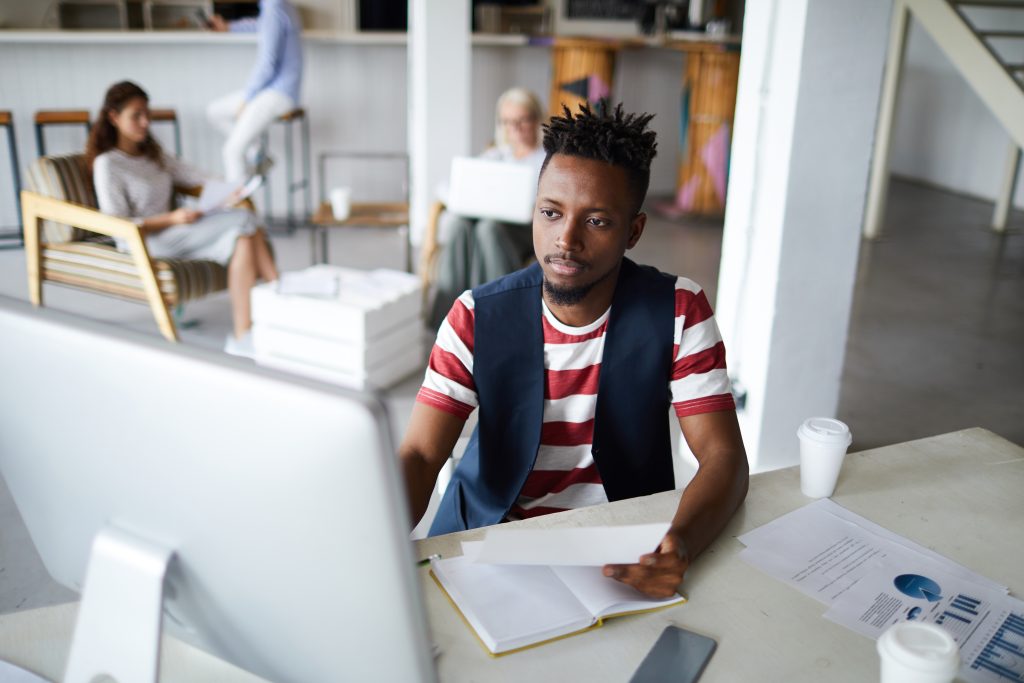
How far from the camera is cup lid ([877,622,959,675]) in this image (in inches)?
32.4

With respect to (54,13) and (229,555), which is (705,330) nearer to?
(229,555)

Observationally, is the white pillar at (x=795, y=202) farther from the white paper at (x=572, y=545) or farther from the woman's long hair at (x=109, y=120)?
the woman's long hair at (x=109, y=120)

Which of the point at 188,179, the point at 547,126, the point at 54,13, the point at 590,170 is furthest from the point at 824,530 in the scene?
the point at 54,13

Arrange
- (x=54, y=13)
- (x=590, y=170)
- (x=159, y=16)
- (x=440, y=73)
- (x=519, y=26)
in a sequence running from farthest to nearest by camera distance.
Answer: (x=519, y=26) → (x=159, y=16) → (x=54, y=13) → (x=440, y=73) → (x=590, y=170)

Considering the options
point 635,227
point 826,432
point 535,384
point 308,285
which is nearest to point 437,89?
point 308,285

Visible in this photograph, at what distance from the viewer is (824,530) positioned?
1.27 metres

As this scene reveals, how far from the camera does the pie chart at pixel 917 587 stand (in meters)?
1.12

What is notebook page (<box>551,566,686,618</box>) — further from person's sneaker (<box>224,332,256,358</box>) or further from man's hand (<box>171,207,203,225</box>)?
man's hand (<box>171,207,203,225</box>)

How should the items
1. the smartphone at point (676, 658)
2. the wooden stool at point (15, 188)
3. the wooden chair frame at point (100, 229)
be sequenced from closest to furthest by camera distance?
the smartphone at point (676, 658), the wooden chair frame at point (100, 229), the wooden stool at point (15, 188)

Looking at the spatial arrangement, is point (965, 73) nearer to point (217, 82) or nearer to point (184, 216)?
point (184, 216)

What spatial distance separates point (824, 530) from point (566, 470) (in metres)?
0.43

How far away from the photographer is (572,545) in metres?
1.10

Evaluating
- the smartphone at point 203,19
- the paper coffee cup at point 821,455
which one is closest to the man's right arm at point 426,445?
the paper coffee cup at point 821,455

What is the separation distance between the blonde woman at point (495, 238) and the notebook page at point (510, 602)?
2660 millimetres
